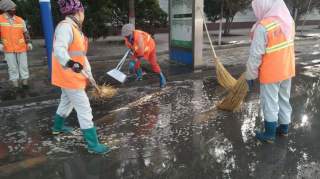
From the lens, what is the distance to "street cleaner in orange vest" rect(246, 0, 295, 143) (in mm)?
4004

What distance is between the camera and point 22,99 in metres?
6.50

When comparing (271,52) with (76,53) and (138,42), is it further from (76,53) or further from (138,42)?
(138,42)

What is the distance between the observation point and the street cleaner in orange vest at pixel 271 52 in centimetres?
400

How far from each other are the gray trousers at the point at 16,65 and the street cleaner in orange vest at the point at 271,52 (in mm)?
4599

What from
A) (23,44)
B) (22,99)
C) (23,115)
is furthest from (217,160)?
(23,44)

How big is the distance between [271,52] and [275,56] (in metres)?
0.06

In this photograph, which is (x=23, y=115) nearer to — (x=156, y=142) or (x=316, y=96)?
(x=156, y=142)

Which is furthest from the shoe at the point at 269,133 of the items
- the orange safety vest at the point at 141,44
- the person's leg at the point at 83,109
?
the orange safety vest at the point at 141,44

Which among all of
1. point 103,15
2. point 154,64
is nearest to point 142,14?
point 103,15

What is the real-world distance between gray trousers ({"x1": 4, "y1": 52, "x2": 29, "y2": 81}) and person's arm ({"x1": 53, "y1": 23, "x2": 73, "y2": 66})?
3.67m

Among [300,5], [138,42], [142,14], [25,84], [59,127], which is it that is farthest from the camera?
[300,5]

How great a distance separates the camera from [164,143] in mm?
4430

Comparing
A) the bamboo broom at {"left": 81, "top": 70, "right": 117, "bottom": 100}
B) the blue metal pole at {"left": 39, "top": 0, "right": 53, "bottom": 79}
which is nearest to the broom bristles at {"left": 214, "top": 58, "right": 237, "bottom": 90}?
the bamboo broom at {"left": 81, "top": 70, "right": 117, "bottom": 100}

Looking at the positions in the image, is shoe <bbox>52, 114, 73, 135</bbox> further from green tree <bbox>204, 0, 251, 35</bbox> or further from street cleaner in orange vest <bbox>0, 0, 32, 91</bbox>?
green tree <bbox>204, 0, 251, 35</bbox>
